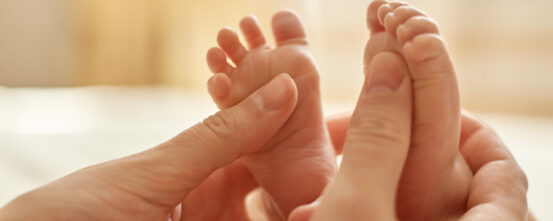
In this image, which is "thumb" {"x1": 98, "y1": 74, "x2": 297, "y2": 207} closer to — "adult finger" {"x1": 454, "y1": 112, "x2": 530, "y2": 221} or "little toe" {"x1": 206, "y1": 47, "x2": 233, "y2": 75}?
"little toe" {"x1": 206, "y1": 47, "x2": 233, "y2": 75}

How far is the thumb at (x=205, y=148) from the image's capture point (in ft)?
2.08

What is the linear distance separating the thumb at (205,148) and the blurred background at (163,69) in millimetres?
308

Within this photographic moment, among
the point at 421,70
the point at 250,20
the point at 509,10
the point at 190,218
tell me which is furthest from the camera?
the point at 509,10

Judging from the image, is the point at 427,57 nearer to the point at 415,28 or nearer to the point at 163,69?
the point at 415,28

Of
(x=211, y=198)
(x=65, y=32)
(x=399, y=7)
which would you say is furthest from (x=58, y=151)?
(x=65, y=32)

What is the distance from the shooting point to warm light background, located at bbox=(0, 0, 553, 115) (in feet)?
6.06

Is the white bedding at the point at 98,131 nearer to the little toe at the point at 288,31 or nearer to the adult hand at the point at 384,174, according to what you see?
the adult hand at the point at 384,174

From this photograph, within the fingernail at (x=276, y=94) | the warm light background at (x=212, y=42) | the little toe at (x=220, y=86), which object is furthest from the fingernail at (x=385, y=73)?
the warm light background at (x=212, y=42)

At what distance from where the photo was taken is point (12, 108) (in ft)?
4.72

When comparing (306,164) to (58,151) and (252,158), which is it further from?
(58,151)

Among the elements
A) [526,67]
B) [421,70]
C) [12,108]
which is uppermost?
[421,70]

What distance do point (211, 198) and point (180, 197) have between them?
116mm

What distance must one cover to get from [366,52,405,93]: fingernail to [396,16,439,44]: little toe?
0.09 feet

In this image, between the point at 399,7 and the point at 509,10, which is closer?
the point at 399,7
